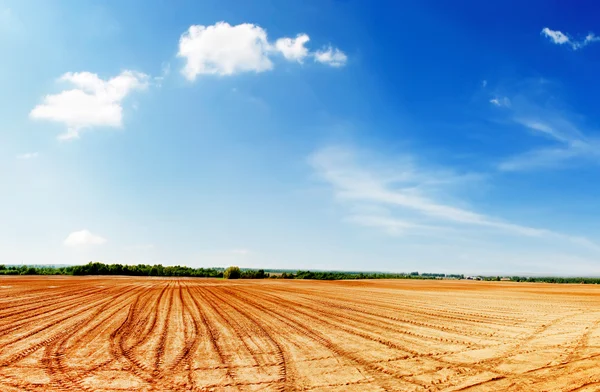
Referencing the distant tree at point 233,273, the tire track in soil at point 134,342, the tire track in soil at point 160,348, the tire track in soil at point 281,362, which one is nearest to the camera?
the tire track in soil at point 281,362

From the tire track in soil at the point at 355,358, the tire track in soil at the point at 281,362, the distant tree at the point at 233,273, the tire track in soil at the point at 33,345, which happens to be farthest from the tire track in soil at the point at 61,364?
the distant tree at the point at 233,273

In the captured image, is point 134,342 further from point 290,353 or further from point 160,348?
point 290,353

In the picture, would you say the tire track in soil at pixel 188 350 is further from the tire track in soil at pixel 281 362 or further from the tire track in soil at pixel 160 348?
the tire track in soil at pixel 281 362

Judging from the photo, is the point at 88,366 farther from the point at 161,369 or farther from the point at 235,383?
the point at 235,383

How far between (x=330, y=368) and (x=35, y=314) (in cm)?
1510

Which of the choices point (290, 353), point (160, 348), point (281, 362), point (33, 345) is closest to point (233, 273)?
point (33, 345)

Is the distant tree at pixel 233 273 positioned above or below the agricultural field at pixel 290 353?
below

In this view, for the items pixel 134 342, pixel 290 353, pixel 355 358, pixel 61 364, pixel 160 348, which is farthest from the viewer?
pixel 134 342

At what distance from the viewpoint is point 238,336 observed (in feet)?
42.7

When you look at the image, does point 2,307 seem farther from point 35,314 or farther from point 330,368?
point 330,368

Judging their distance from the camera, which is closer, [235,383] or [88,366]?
[235,383]

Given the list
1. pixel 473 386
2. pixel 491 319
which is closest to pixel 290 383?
pixel 473 386

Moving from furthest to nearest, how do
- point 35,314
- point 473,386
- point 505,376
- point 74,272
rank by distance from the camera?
point 74,272, point 35,314, point 505,376, point 473,386

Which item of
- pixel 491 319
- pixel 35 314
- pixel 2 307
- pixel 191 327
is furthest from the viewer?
pixel 2 307
